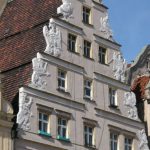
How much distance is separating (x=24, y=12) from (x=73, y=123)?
23.9ft

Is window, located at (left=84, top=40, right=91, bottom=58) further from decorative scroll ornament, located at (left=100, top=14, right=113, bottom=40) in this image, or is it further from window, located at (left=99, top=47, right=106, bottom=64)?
decorative scroll ornament, located at (left=100, top=14, right=113, bottom=40)

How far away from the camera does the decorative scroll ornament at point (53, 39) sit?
3468 centimetres

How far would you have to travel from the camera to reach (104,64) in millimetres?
37188

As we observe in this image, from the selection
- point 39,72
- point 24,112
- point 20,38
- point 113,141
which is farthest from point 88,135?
point 20,38

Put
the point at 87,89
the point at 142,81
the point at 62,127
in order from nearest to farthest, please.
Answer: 1. the point at 62,127
2. the point at 87,89
3. the point at 142,81

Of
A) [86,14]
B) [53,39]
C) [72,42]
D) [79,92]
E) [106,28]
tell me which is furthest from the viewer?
[106,28]

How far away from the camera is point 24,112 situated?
3225 centimetres

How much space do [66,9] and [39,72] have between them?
423cm

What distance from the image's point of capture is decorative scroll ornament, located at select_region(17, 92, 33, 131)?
3197cm

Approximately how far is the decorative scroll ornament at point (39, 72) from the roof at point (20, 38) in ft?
1.12

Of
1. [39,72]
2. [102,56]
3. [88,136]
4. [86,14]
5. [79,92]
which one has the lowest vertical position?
[88,136]

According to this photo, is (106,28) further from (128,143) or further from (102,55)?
(128,143)

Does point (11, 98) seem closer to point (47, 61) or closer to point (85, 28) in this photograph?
point (47, 61)

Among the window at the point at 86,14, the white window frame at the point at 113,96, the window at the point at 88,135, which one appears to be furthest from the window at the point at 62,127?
the window at the point at 86,14
